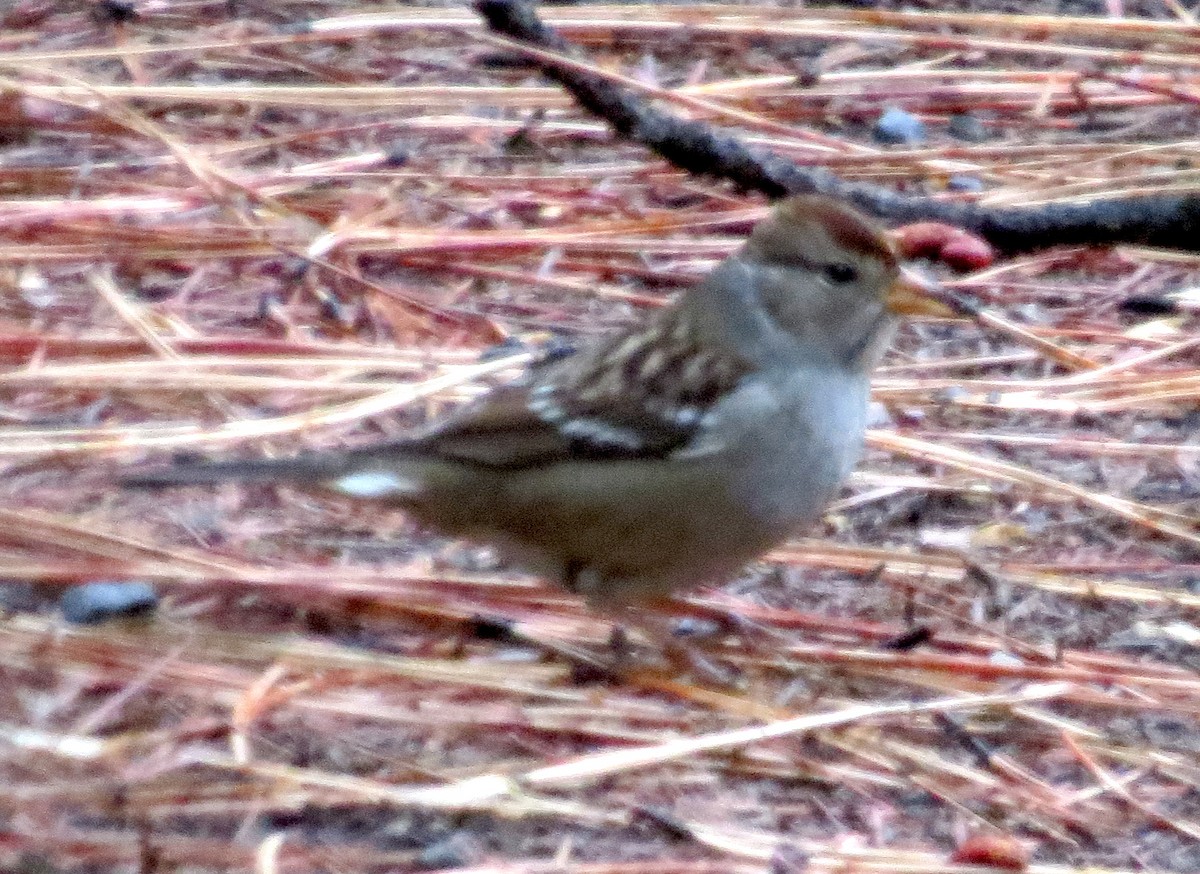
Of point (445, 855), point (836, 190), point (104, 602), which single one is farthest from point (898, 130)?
point (445, 855)

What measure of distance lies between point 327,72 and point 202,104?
33cm

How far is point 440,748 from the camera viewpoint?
2646 mm

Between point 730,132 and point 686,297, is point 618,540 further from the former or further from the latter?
point 730,132

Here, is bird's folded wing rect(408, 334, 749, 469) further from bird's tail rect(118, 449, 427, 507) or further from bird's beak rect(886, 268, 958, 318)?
bird's beak rect(886, 268, 958, 318)


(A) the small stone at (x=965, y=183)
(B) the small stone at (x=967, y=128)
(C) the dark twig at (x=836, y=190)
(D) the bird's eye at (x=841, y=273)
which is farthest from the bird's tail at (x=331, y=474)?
(B) the small stone at (x=967, y=128)

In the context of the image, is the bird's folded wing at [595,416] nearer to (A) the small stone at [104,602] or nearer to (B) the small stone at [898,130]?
(A) the small stone at [104,602]

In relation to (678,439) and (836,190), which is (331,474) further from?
(836,190)

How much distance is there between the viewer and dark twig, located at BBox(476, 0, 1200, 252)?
4.09 metres

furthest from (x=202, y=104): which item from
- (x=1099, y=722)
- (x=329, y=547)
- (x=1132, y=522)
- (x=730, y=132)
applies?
(x=1099, y=722)

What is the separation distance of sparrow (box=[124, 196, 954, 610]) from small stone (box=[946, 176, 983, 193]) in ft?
4.43

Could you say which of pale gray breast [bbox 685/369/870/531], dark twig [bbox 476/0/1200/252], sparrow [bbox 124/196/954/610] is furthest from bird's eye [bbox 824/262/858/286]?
dark twig [bbox 476/0/1200/252]

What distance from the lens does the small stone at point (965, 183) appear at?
4.49m

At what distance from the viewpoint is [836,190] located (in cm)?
417

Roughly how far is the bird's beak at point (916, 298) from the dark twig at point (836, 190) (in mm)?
996
